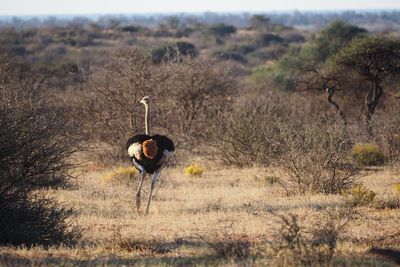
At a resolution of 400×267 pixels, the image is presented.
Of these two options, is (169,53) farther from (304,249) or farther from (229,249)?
(304,249)

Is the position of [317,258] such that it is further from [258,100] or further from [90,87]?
[90,87]

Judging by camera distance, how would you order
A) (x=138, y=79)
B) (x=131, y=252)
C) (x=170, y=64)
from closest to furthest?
(x=131, y=252), (x=138, y=79), (x=170, y=64)

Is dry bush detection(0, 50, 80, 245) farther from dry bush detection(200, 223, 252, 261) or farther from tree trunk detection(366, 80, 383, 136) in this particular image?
tree trunk detection(366, 80, 383, 136)

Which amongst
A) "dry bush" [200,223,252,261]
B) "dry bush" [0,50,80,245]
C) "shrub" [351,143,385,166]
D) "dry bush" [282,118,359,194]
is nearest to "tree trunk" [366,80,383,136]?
"shrub" [351,143,385,166]

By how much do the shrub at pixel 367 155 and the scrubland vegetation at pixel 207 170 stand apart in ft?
0.10

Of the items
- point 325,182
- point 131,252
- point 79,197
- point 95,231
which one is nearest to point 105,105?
point 79,197

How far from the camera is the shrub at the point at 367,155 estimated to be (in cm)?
1690

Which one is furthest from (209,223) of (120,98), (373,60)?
(373,60)

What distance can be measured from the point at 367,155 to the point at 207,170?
3.82m

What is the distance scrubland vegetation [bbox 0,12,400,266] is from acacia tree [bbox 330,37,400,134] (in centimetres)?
4

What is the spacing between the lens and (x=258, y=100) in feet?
59.5

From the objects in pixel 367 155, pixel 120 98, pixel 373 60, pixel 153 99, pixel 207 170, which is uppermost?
pixel 373 60

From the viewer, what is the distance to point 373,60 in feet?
71.7

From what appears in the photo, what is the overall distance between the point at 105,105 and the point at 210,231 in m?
9.52
